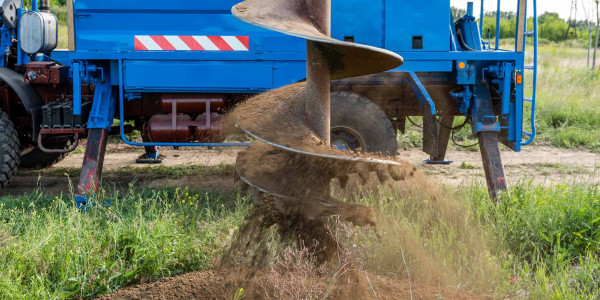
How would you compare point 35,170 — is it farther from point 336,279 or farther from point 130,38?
point 336,279

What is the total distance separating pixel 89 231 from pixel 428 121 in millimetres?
4109

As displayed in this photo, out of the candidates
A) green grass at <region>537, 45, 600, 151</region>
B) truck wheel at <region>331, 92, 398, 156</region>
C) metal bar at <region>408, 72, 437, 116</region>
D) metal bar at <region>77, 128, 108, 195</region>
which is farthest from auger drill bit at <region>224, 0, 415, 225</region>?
green grass at <region>537, 45, 600, 151</region>

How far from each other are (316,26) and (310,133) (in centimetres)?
52

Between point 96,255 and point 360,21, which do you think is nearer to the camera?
point 96,255

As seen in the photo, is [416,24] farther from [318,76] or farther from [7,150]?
[7,150]

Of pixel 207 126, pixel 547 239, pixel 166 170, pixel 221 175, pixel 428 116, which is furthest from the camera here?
pixel 166 170

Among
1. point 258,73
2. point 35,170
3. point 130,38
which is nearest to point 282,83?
point 258,73

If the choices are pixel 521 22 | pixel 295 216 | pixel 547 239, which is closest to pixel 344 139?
pixel 521 22

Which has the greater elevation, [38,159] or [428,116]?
[428,116]

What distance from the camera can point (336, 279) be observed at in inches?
134

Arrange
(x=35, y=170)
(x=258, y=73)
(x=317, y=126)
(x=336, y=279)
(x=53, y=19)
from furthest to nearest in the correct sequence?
1. (x=35, y=170)
2. (x=53, y=19)
3. (x=258, y=73)
4. (x=336, y=279)
5. (x=317, y=126)

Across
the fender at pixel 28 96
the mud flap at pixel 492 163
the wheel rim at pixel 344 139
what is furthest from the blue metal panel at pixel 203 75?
the mud flap at pixel 492 163

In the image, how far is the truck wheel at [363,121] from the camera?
20.1ft

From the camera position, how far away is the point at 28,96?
6.66 metres
